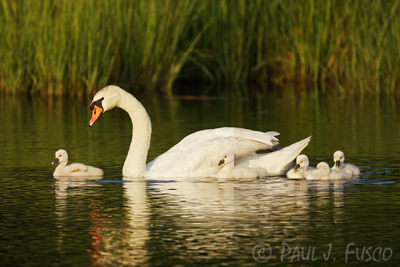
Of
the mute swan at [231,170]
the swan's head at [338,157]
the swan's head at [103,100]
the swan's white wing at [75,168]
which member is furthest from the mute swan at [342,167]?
the swan's white wing at [75,168]

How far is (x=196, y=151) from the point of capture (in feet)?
32.8

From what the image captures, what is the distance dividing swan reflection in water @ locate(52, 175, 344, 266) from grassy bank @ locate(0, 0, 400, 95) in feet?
35.1

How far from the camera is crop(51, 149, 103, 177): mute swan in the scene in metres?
10.0

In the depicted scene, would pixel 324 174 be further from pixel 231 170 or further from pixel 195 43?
pixel 195 43

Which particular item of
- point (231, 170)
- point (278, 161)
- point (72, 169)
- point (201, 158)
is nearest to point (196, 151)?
point (201, 158)

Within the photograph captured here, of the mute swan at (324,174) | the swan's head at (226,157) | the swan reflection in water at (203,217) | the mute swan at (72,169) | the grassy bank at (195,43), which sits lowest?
the swan reflection in water at (203,217)

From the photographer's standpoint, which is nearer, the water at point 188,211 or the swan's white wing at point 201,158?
the water at point 188,211

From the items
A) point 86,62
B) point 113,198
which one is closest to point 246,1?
point 86,62

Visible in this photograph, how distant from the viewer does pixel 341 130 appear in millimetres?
14875

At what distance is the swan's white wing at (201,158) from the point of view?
990 cm

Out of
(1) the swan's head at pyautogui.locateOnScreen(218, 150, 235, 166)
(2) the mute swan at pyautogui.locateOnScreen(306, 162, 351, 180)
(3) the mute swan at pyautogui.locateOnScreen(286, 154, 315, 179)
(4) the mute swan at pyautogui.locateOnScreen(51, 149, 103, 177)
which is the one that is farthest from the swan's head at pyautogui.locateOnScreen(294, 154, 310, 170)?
(4) the mute swan at pyautogui.locateOnScreen(51, 149, 103, 177)

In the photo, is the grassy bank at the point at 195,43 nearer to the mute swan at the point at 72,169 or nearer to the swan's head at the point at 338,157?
the swan's head at the point at 338,157

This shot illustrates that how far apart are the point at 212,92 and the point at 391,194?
15.3 m

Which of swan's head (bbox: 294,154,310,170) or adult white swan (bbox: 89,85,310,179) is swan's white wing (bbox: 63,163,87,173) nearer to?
adult white swan (bbox: 89,85,310,179)
